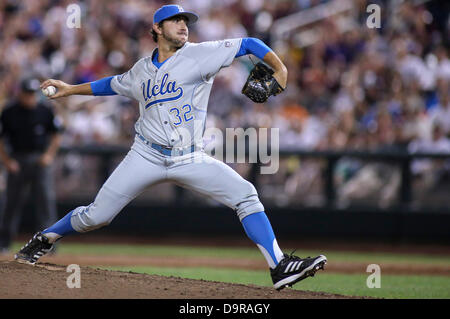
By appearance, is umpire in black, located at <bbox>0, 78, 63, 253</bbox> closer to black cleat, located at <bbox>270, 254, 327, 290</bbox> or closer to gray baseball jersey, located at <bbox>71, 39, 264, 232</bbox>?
gray baseball jersey, located at <bbox>71, 39, 264, 232</bbox>

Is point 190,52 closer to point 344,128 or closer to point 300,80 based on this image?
point 344,128

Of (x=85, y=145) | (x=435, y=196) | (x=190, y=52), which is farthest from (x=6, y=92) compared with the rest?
(x=190, y=52)

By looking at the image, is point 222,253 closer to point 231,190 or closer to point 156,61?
point 231,190

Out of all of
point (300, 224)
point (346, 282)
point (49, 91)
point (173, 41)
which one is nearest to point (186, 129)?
point (173, 41)

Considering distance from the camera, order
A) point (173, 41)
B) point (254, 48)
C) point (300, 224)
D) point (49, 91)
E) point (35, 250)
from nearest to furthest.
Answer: point (254, 48) < point (173, 41) < point (49, 91) < point (35, 250) < point (300, 224)

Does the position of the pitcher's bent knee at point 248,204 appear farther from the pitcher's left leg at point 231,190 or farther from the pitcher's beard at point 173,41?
the pitcher's beard at point 173,41

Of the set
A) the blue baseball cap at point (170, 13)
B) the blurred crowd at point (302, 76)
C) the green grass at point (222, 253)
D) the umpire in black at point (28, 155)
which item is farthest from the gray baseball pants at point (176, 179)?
the blurred crowd at point (302, 76)
